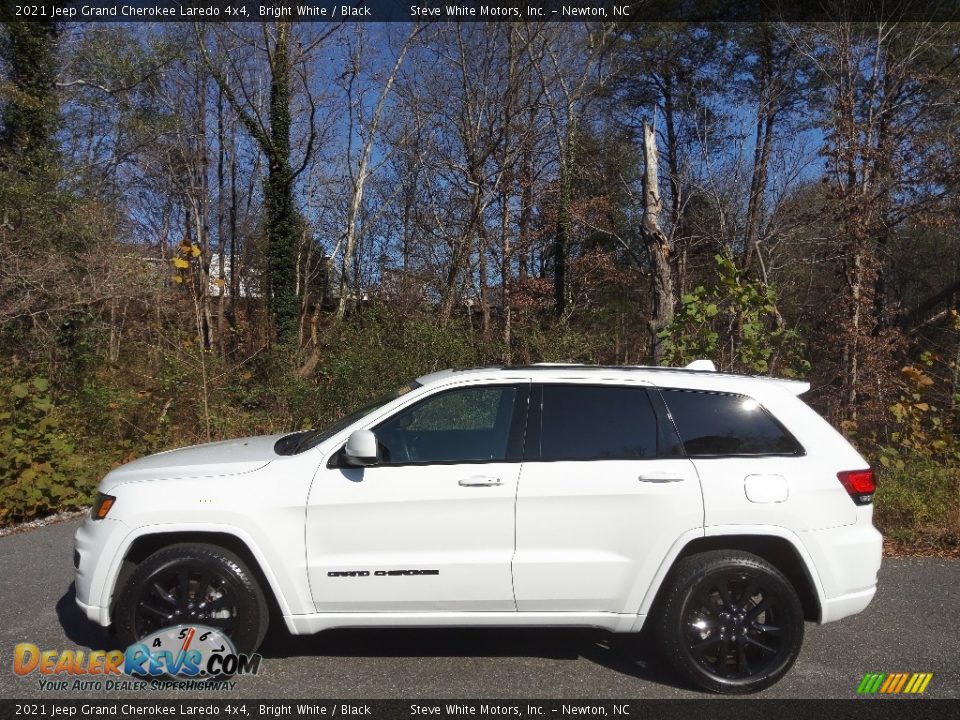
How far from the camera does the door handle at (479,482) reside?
4031 mm

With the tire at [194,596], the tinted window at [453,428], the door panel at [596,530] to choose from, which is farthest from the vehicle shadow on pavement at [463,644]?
the tinted window at [453,428]

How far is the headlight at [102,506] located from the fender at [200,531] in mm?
212

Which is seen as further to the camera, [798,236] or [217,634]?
[798,236]

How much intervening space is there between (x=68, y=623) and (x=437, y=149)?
19984 mm

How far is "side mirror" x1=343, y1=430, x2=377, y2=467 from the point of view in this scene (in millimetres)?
3943

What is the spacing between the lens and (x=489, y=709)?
3.81m

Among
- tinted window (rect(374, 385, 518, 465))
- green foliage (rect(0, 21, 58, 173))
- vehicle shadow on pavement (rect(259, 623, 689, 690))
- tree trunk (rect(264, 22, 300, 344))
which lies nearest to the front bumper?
vehicle shadow on pavement (rect(259, 623, 689, 690))

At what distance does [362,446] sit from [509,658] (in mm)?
1594

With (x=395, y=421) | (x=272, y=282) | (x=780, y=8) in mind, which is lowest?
(x=395, y=421)

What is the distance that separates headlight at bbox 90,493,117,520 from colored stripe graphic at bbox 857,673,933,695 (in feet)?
13.8

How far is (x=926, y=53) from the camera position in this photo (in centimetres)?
1723

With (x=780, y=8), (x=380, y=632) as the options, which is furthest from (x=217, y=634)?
(x=780, y=8)

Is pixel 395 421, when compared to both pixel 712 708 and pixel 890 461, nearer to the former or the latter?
pixel 712 708

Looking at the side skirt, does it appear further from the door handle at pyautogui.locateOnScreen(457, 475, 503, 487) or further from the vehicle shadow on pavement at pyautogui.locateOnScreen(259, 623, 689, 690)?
the door handle at pyautogui.locateOnScreen(457, 475, 503, 487)
